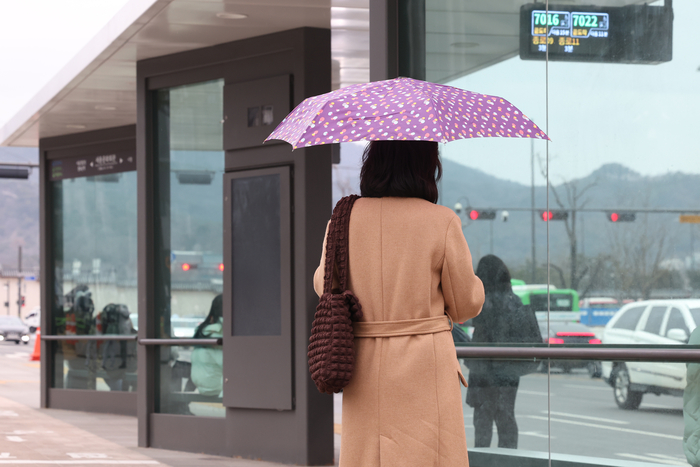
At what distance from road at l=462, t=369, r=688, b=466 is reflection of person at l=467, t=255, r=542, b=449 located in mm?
53

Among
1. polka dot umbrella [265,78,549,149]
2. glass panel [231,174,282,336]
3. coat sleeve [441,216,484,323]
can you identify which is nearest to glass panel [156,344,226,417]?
glass panel [231,174,282,336]

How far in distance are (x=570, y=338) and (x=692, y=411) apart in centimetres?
75

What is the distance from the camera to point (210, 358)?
877cm

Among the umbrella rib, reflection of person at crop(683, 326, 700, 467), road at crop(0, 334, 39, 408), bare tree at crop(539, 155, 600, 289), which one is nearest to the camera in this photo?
the umbrella rib

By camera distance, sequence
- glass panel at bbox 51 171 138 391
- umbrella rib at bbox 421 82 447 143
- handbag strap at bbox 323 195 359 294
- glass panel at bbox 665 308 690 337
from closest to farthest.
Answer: umbrella rib at bbox 421 82 447 143
handbag strap at bbox 323 195 359 294
glass panel at bbox 665 308 690 337
glass panel at bbox 51 171 138 391

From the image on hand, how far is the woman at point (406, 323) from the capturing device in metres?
3.12

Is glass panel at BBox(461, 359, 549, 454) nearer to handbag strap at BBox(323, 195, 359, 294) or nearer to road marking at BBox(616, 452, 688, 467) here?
road marking at BBox(616, 452, 688, 467)

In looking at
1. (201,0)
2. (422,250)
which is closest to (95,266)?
(201,0)

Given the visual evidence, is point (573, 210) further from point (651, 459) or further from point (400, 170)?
point (400, 170)

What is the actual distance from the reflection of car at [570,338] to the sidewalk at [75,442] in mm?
3376

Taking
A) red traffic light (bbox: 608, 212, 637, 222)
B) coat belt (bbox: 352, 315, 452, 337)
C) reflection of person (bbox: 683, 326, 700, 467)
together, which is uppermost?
red traffic light (bbox: 608, 212, 637, 222)

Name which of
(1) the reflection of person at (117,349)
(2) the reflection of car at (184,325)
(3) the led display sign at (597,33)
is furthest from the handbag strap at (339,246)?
(1) the reflection of person at (117,349)

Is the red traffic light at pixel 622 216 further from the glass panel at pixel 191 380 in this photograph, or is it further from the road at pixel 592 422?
the glass panel at pixel 191 380

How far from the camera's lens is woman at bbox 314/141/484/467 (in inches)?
123
